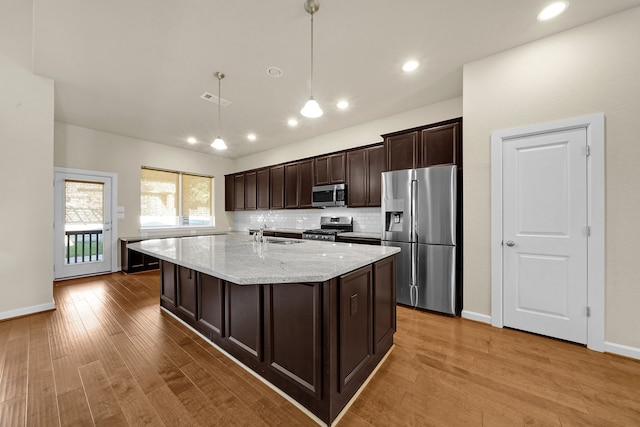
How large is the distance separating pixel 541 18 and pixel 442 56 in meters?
0.81

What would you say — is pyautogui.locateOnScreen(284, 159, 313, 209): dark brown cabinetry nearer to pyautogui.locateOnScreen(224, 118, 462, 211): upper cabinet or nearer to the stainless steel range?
pyautogui.locateOnScreen(224, 118, 462, 211): upper cabinet

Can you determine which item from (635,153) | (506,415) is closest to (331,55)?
(635,153)

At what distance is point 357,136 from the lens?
4.75m

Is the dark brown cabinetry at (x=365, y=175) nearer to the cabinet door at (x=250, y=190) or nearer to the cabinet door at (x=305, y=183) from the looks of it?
the cabinet door at (x=305, y=183)

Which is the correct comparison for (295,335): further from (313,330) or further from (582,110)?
(582,110)

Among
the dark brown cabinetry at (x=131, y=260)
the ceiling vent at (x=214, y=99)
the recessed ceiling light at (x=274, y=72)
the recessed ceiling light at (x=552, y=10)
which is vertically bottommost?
the dark brown cabinetry at (x=131, y=260)

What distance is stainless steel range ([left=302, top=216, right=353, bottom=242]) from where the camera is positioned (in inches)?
171

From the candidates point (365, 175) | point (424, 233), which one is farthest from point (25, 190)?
point (424, 233)

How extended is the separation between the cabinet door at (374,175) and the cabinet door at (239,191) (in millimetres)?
3866

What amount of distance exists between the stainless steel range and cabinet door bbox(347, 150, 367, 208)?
1.85 ft

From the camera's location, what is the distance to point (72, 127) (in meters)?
4.61

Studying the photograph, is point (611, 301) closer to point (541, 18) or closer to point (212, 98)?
point (541, 18)

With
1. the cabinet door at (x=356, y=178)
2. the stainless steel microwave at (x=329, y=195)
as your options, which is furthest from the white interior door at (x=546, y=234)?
the stainless steel microwave at (x=329, y=195)

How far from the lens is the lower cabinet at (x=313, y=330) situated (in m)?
1.45
